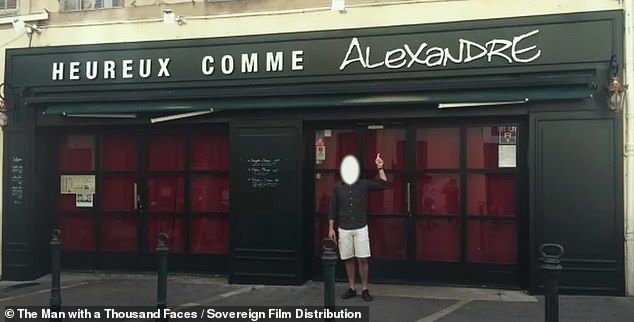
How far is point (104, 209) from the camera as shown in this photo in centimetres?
1017

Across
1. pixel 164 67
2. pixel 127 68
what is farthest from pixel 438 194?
pixel 127 68

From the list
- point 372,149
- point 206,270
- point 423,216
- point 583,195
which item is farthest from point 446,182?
point 206,270

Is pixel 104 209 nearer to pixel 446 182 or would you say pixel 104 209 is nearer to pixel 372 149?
pixel 372 149

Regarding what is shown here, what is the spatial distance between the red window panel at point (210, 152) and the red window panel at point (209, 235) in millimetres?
801

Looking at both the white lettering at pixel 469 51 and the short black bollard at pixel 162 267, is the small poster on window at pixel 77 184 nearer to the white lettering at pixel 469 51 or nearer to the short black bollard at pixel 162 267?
the short black bollard at pixel 162 267

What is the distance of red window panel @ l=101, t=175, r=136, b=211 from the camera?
33.0ft

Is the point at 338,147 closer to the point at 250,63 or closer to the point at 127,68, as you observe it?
the point at 250,63

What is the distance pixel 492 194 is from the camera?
28.2 feet

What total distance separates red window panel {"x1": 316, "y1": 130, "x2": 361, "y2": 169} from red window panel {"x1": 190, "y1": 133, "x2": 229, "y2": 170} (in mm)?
1505

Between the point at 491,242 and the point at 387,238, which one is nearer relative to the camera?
the point at 491,242

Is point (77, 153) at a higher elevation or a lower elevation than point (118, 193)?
higher

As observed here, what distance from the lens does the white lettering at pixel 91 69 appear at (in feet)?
31.8

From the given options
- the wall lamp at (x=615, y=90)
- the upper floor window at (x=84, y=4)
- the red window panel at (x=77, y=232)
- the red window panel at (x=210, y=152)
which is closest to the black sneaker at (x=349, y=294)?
the red window panel at (x=210, y=152)

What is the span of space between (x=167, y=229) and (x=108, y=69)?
103 inches
